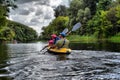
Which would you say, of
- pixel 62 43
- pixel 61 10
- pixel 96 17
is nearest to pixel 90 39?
pixel 96 17

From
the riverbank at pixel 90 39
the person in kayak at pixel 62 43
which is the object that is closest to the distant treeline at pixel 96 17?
the riverbank at pixel 90 39

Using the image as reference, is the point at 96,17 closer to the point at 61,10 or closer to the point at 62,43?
the point at 61,10

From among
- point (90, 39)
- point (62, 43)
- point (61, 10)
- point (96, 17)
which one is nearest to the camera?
point (62, 43)

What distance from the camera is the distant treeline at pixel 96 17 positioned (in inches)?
2785

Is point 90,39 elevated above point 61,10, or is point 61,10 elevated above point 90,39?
point 61,10

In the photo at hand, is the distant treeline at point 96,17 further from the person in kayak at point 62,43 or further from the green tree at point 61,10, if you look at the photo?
the person in kayak at point 62,43

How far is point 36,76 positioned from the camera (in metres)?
12.7

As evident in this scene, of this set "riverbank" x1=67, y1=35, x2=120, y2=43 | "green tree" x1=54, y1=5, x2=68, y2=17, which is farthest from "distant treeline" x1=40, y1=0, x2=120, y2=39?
"green tree" x1=54, y1=5, x2=68, y2=17

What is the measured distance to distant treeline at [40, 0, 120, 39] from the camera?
70750mm

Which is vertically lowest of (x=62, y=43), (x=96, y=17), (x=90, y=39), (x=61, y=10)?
(x=90, y=39)

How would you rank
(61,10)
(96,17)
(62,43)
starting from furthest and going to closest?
(61,10), (96,17), (62,43)

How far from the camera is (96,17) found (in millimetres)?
84750

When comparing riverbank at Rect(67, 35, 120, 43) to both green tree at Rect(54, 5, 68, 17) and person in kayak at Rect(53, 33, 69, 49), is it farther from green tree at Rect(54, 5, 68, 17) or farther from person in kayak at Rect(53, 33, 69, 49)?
green tree at Rect(54, 5, 68, 17)

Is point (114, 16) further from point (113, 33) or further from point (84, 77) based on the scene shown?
point (84, 77)
